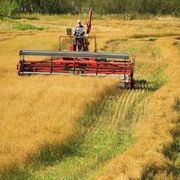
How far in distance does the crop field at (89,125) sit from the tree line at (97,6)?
46220 mm

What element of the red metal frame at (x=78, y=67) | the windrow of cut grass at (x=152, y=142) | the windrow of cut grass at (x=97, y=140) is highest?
the red metal frame at (x=78, y=67)

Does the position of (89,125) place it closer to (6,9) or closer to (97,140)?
(97,140)

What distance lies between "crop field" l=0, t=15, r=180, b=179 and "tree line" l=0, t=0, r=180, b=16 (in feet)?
152

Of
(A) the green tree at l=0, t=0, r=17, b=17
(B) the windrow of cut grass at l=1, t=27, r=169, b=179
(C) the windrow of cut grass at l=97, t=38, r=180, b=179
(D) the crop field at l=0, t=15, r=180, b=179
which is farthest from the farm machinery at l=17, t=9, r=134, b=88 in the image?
(A) the green tree at l=0, t=0, r=17, b=17

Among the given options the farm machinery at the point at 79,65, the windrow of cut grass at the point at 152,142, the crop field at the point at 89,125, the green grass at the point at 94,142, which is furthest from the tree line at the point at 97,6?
the windrow of cut grass at the point at 152,142

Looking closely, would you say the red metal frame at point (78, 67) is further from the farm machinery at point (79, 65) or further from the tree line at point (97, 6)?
the tree line at point (97, 6)

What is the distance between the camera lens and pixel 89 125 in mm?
19484

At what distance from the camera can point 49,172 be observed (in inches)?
Result: 602

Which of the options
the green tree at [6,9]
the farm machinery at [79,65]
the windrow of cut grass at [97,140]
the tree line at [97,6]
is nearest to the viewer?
the windrow of cut grass at [97,140]

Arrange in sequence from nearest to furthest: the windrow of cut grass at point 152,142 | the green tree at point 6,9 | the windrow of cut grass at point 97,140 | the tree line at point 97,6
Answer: the windrow of cut grass at point 152,142 → the windrow of cut grass at point 97,140 → the green tree at point 6,9 → the tree line at point 97,6

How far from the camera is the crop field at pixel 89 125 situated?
15.2 meters

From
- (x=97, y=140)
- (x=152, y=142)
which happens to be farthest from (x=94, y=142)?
(x=152, y=142)

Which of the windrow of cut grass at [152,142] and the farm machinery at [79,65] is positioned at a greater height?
the farm machinery at [79,65]

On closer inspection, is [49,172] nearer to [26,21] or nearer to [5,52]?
[5,52]
